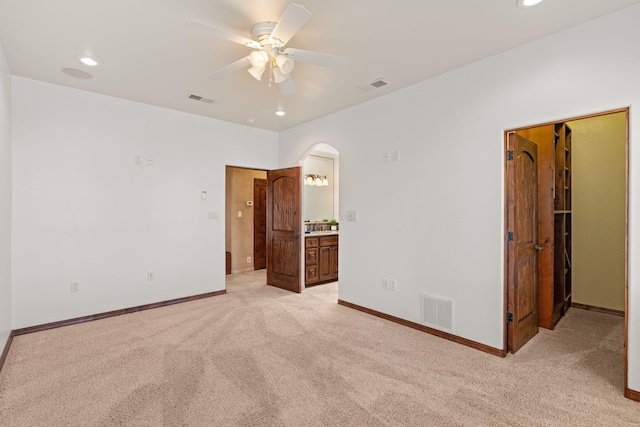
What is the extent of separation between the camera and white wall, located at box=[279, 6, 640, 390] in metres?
2.31

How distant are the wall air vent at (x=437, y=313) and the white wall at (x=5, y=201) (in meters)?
4.06

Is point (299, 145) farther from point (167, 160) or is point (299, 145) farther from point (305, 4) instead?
point (305, 4)

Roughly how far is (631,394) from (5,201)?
18.1 ft

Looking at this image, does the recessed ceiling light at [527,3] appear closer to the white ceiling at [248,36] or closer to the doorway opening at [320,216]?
the white ceiling at [248,36]

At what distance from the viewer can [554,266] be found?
12.4 feet

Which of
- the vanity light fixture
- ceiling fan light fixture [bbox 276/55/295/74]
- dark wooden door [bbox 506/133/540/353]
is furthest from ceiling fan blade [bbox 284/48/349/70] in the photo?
the vanity light fixture

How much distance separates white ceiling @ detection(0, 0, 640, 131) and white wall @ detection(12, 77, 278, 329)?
18.6 inches

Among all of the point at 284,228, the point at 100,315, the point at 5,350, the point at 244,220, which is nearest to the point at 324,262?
the point at 284,228

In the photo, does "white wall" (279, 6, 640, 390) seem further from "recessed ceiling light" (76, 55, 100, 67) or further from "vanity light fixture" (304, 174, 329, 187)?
"recessed ceiling light" (76, 55, 100, 67)

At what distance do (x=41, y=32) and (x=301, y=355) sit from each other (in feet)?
11.6

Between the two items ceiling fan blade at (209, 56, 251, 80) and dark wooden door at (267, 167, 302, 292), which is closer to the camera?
ceiling fan blade at (209, 56, 251, 80)

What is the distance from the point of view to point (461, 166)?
3148mm

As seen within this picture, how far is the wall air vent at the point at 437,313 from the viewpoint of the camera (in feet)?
10.6

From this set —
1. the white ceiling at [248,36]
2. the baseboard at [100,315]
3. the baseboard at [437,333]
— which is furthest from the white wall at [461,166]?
the baseboard at [100,315]
